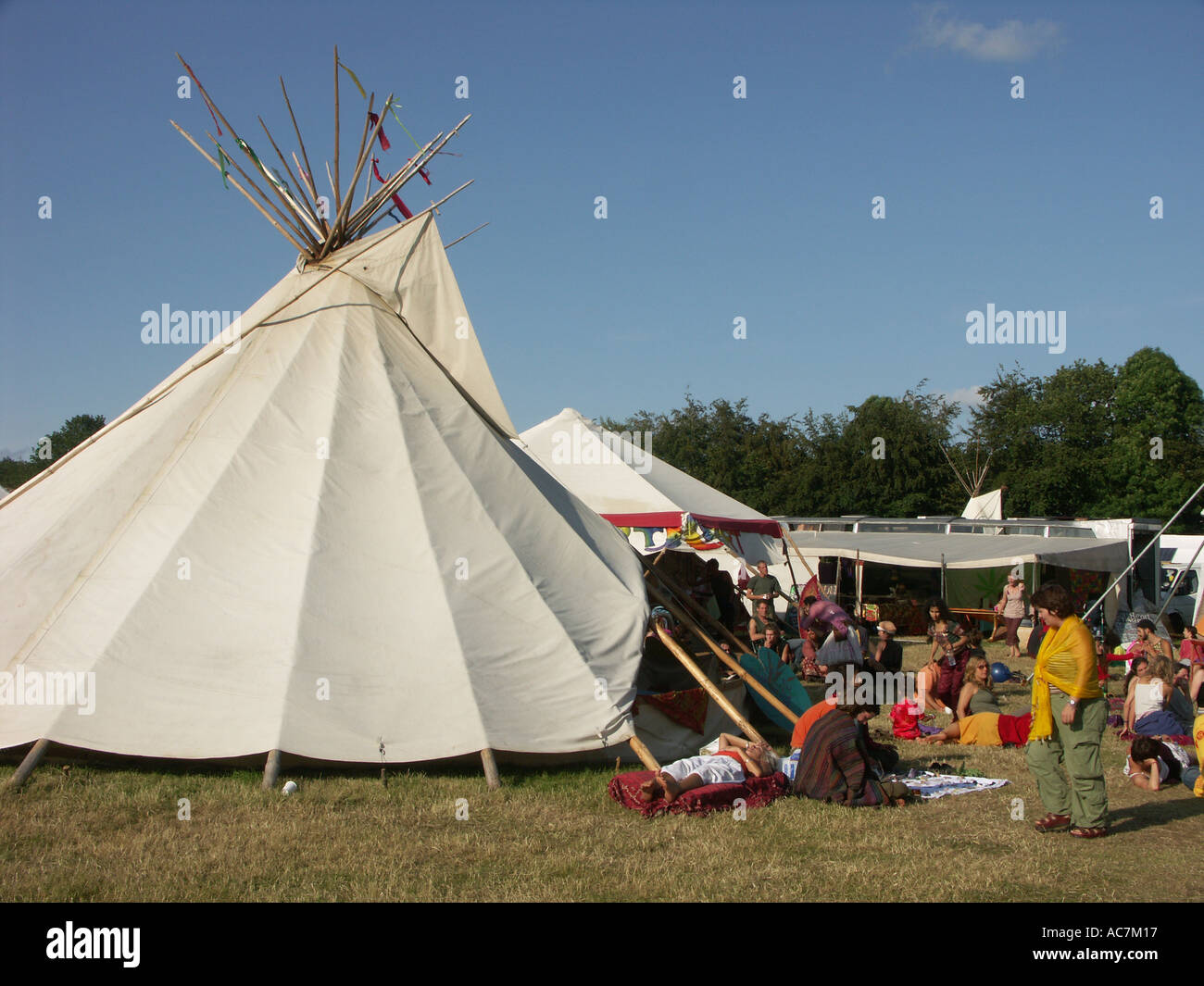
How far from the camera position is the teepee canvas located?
6.35m

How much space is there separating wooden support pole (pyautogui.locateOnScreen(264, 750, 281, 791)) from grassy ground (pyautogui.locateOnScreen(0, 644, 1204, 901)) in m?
0.10

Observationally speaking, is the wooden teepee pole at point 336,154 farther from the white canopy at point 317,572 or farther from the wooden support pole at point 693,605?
the wooden support pole at point 693,605

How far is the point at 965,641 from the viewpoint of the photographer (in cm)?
1048

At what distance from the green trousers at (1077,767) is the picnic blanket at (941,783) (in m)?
0.98

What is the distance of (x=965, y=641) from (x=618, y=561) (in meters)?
4.50

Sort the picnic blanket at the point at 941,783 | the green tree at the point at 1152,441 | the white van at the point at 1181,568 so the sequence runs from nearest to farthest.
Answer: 1. the picnic blanket at the point at 941,783
2. the white van at the point at 1181,568
3. the green tree at the point at 1152,441

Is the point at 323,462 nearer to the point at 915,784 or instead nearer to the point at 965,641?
the point at 915,784

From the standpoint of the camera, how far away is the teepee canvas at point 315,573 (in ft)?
20.8

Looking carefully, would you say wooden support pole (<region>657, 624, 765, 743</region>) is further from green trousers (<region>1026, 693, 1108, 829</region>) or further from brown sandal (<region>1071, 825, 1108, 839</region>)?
brown sandal (<region>1071, 825, 1108, 839</region>)

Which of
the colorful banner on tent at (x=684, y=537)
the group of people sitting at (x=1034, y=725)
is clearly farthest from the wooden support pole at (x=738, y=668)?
the colorful banner on tent at (x=684, y=537)

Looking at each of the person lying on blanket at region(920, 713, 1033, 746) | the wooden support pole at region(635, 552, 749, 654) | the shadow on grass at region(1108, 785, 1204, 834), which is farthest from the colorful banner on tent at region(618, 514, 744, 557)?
the shadow on grass at region(1108, 785, 1204, 834)

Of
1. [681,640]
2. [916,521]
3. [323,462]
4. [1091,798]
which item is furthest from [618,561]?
[916,521]

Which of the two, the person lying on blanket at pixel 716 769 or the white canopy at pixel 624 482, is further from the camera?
the white canopy at pixel 624 482

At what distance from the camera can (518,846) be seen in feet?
17.6
